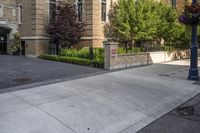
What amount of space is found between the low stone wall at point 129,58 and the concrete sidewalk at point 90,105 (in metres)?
3.92

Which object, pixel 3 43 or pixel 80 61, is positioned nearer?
pixel 80 61

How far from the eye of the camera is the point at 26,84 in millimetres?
9281

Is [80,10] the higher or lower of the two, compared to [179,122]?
higher

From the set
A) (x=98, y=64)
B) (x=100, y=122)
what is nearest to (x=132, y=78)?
(x=98, y=64)

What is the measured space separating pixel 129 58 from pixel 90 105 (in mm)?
9428

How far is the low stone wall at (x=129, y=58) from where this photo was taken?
46.2ft

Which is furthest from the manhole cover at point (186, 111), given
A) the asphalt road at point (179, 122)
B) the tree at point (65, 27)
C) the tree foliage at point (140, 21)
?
the tree at point (65, 27)

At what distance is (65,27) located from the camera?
18469 mm

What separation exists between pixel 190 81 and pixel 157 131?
6573mm

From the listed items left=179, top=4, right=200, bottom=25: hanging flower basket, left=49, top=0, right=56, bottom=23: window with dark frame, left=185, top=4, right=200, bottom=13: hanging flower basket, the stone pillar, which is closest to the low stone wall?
the stone pillar

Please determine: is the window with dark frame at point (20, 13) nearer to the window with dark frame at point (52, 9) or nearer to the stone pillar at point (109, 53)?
the window with dark frame at point (52, 9)

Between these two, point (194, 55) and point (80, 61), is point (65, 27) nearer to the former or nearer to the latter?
point (80, 61)

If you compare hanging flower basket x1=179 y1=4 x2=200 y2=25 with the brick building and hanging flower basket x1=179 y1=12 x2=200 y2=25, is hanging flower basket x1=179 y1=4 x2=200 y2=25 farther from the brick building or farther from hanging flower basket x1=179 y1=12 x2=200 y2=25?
the brick building

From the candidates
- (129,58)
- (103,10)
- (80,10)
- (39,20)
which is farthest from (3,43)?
(129,58)
